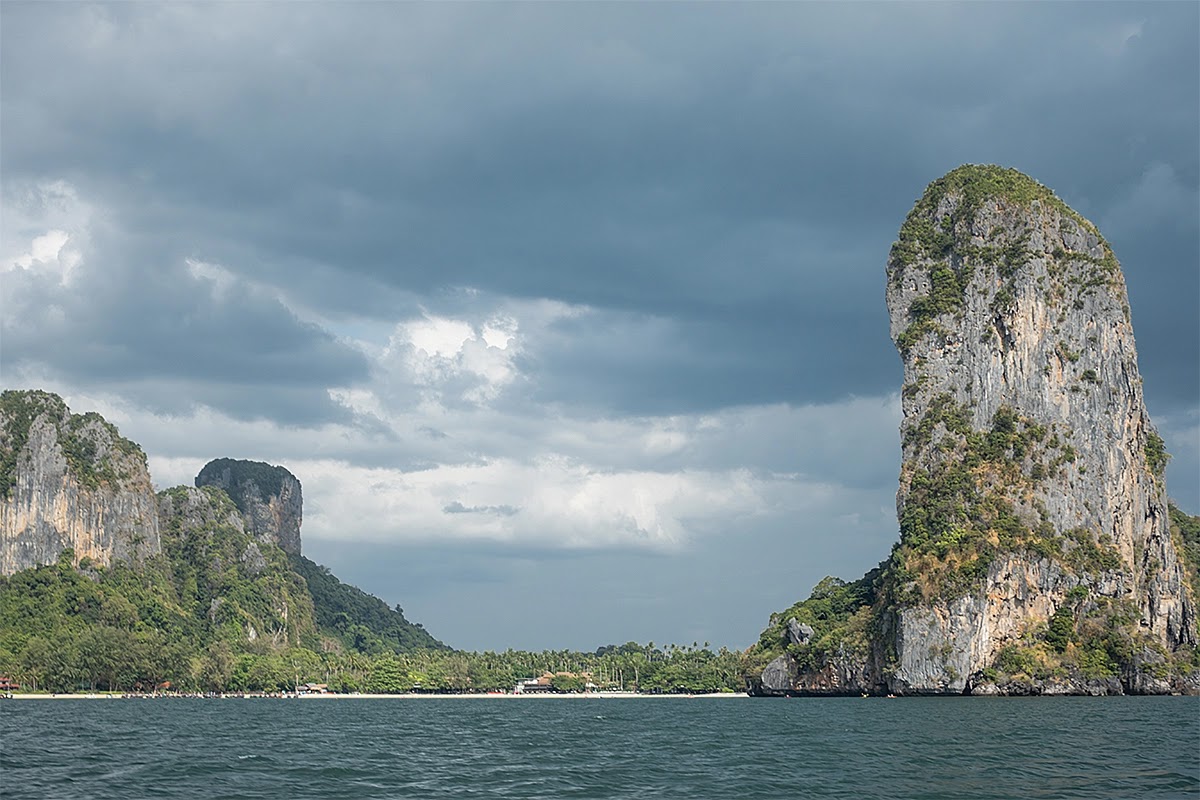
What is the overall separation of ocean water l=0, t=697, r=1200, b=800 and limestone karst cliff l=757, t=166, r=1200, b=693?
51.2 metres

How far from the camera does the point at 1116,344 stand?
159 m

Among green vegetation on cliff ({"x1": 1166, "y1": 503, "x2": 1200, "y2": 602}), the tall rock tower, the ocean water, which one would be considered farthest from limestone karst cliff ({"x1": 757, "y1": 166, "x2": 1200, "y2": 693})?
the ocean water

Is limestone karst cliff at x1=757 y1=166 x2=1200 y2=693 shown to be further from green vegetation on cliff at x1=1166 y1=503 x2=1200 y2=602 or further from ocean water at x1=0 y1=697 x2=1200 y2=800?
ocean water at x1=0 y1=697 x2=1200 y2=800

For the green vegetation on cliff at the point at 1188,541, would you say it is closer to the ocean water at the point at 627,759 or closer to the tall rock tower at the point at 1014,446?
the tall rock tower at the point at 1014,446

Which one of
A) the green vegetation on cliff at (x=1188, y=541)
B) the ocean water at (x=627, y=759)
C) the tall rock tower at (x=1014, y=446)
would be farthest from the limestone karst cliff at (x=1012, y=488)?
the ocean water at (x=627, y=759)

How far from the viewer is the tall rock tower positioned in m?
139

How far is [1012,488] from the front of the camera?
482ft

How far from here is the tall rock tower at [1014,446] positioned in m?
139

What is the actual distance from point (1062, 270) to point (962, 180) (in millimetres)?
22606

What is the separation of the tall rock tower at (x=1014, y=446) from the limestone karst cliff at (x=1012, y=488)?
23 cm

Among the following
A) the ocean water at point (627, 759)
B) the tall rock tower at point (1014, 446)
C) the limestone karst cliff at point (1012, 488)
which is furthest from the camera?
the tall rock tower at point (1014, 446)

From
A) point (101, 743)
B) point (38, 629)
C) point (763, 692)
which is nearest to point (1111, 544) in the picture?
point (763, 692)

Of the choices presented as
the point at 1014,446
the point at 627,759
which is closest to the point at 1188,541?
the point at 1014,446

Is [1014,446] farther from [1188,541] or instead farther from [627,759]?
[627,759]
